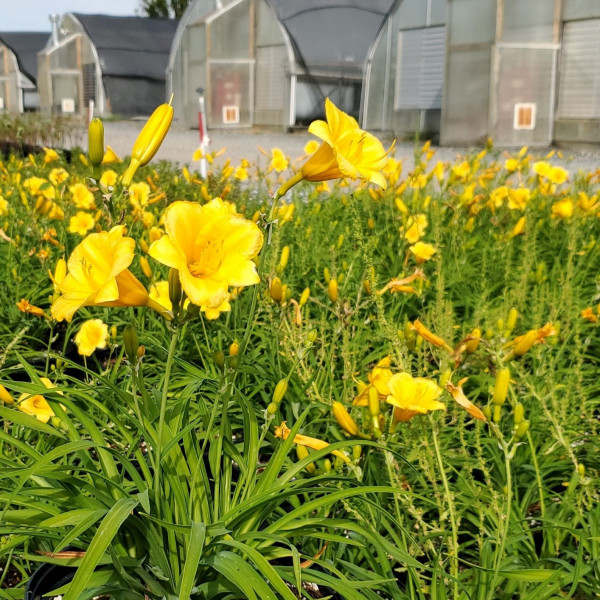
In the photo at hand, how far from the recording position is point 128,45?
23672mm

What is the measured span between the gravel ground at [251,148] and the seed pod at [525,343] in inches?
307

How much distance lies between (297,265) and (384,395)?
73.8 inches

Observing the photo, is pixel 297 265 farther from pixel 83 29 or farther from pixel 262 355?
pixel 83 29

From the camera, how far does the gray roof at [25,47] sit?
93.4ft

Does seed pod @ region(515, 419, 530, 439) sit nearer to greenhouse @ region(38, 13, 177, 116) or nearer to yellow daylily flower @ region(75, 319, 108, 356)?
yellow daylily flower @ region(75, 319, 108, 356)

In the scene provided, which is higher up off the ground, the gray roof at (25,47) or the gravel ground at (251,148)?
the gray roof at (25,47)

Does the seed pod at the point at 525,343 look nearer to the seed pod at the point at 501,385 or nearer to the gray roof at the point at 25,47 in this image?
the seed pod at the point at 501,385

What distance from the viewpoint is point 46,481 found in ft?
4.61

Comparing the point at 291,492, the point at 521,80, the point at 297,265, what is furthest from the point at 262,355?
the point at 521,80

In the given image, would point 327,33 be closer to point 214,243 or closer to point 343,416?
point 343,416

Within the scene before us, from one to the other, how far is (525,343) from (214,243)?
2.08 feet

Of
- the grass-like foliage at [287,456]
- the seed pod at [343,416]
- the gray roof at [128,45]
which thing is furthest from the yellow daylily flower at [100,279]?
the gray roof at [128,45]

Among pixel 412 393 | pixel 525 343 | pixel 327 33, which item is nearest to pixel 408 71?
pixel 327 33

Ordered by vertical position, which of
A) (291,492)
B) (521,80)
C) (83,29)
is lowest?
(291,492)
